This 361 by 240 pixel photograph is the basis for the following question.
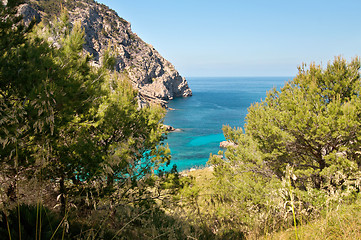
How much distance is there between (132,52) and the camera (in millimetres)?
142750

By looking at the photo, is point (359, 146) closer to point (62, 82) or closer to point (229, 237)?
point (229, 237)

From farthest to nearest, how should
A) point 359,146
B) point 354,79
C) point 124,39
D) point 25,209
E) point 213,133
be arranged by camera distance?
Answer: point 124,39
point 213,133
point 354,79
point 359,146
point 25,209

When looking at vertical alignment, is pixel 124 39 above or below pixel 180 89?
above

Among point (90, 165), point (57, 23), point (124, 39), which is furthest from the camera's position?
point (124, 39)

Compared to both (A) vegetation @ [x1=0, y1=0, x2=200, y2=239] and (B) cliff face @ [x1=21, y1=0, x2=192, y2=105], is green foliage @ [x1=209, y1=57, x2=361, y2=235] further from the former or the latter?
(B) cliff face @ [x1=21, y1=0, x2=192, y2=105]

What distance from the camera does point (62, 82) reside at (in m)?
5.39

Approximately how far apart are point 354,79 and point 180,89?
458 ft

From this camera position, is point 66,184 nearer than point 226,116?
Yes

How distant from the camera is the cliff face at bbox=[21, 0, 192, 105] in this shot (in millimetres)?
117312

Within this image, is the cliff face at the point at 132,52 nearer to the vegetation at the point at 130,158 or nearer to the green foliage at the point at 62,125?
the vegetation at the point at 130,158

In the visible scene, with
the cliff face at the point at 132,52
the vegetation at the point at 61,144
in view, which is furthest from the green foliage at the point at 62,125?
the cliff face at the point at 132,52

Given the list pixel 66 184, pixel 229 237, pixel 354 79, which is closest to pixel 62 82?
pixel 66 184

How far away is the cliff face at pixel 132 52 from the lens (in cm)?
11731

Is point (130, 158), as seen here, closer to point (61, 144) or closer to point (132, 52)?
point (61, 144)
